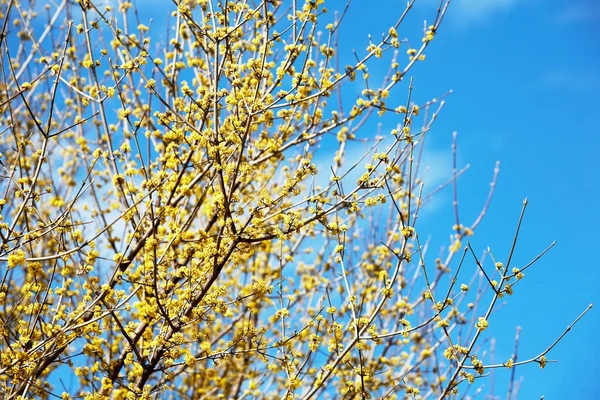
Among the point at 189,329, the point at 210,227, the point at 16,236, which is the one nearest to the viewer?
the point at 16,236

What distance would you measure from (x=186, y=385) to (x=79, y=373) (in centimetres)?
240

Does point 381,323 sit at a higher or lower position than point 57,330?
higher

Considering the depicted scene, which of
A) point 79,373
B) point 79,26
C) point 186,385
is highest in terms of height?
point 79,26

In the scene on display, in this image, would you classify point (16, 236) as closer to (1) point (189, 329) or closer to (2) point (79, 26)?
(2) point (79, 26)

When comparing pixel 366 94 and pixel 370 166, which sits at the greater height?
pixel 366 94

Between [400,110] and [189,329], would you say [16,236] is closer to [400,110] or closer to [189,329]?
[189,329]

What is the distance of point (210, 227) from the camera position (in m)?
5.40

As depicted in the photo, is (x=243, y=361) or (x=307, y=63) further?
(x=243, y=361)

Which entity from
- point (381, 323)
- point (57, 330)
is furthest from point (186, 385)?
point (57, 330)

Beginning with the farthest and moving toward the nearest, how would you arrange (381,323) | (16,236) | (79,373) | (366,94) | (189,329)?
(381,323) < (189,329) < (366,94) < (79,373) < (16,236)

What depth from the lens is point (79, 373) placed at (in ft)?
15.6

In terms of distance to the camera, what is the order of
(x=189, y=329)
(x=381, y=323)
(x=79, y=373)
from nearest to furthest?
(x=79, y=373) → (x=189, y=329) → (x=381, y=323)

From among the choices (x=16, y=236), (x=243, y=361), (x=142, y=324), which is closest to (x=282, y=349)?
(x=142, y=324)

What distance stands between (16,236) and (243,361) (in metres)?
3.20
